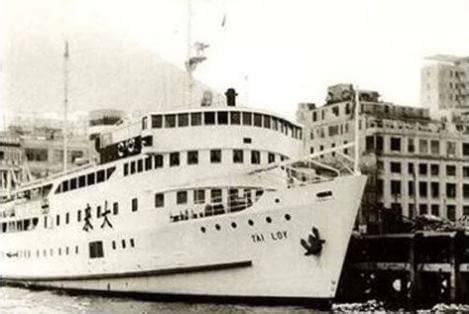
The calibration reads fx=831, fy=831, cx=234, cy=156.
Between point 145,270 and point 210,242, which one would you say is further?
point 145,270

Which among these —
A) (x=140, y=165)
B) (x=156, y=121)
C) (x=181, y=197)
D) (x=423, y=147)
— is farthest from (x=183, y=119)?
(x=423, y=147)

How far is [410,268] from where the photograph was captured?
3127cm

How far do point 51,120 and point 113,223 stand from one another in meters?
48.6

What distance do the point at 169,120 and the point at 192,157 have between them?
1620mm

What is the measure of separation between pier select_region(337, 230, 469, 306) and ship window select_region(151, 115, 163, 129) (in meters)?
9.92

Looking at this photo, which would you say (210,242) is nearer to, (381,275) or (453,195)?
(381,275)

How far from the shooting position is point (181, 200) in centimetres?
2934

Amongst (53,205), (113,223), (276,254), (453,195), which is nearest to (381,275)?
(276,254)

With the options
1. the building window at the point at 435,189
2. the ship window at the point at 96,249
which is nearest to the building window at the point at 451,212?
the building window at the point at 435,189

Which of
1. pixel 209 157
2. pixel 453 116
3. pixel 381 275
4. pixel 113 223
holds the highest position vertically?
pixel 453 116

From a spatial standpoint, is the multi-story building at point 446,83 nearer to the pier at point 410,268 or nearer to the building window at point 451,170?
the building window at point 451,170

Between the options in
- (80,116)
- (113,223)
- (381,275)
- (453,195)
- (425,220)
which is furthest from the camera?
(80,116)

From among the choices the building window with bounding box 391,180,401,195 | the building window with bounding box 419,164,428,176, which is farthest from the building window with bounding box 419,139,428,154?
the building window with bounding box 391,180,401,195

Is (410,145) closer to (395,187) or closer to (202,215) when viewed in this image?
(395,187)
